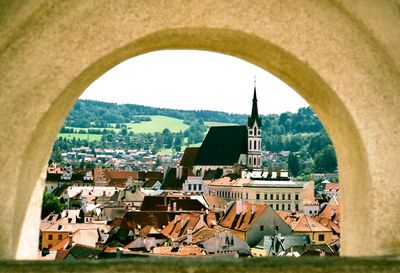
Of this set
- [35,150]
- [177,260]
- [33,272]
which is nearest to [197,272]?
[177,260]

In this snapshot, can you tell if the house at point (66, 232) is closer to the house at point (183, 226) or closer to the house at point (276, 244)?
the house at point (183, 226)

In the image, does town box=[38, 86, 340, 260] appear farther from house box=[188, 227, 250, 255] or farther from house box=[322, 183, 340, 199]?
house box=[322, 183, 340, 199]

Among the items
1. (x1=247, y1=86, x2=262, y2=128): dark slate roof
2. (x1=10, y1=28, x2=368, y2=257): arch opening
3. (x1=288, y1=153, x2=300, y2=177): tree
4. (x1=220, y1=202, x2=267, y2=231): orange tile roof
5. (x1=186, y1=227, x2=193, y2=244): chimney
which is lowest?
(x1=186, y1=227, x2=193, y2=244): chimney

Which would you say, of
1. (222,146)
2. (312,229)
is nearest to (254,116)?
(222,146)

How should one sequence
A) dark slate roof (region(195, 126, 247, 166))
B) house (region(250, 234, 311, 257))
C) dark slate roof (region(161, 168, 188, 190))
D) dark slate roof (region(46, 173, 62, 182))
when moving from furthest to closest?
dark slate roof (region(46, 173, 62, 182))
dark slate roof (region(195, 126, 247, 166))
dark slate roof (region(161, 168, 188, 190))
house (region(250, 234, 311, 257))

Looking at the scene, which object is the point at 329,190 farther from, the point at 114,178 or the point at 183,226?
the point at 183,226

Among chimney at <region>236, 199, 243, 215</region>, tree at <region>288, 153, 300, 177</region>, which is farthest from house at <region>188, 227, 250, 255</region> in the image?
tree at <region>288, 153, 300, 177</region>

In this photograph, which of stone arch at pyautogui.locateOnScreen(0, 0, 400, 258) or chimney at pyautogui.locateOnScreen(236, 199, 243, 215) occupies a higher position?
stone arch at pyautogui.locateOnScreen(0, 0, 400, 258)

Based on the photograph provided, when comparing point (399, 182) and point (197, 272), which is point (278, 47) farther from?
point (197, 272)

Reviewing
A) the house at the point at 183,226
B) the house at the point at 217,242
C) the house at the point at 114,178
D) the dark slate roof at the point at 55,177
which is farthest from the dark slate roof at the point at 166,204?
the dark slate roof at the point at 55,177
